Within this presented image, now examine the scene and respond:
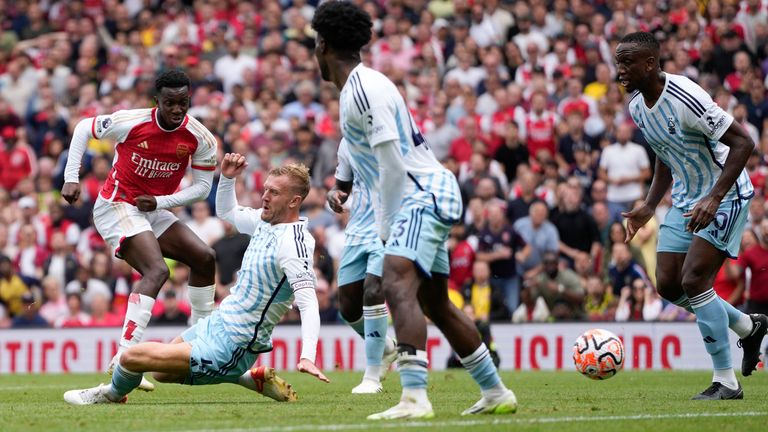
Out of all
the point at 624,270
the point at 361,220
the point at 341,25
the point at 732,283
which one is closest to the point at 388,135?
the point at 341,25

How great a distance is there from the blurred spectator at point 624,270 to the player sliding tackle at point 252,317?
29.0 ft

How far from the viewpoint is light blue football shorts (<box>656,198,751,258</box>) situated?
32.6ft

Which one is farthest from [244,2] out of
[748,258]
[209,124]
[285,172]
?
[285,172]

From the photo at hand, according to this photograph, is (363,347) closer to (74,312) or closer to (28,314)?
(74,312)

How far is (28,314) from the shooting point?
64.5 ft

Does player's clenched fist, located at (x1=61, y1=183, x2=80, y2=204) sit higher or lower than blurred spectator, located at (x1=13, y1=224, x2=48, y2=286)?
higher

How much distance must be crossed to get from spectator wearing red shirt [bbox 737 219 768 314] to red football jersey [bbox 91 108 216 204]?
7.48 m

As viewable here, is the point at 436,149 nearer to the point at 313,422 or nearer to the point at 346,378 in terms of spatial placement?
the point at 346,378

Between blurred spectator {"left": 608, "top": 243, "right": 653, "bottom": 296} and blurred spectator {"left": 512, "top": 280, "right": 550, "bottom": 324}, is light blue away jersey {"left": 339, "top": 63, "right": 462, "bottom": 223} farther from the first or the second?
blurred spectator {"left": 512, "top": 280, "right": 550, "bottom": 324}

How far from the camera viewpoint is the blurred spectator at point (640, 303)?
679 inches

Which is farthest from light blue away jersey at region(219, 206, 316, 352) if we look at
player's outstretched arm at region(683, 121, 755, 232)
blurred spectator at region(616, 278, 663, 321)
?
blurred spectator at region(616, 278, 663, 321)

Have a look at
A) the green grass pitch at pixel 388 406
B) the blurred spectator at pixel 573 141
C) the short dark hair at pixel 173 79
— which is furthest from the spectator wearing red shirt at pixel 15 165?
the short dark hair at pixel 173 79

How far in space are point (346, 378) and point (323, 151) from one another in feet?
24.9

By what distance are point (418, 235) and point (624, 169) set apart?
38.5 feet
